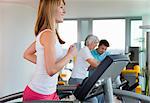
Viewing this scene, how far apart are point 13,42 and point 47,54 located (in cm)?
422

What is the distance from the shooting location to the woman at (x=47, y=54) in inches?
58.1

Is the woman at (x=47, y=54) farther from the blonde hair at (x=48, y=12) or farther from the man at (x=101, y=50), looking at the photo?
the man at (x=101, y=50)

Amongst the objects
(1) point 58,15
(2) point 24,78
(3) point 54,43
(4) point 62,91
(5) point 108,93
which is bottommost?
(2) point 24,78

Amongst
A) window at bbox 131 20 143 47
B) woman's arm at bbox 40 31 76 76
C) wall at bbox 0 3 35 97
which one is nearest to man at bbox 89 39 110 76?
wall at bbox 0 3 35 97

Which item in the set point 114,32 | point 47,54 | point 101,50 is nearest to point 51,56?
point 47,54

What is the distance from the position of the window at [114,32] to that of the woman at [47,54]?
7384 millimetres

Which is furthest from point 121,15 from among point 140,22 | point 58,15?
point 58,15

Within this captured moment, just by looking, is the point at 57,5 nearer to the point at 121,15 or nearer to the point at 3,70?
the point at 3,70

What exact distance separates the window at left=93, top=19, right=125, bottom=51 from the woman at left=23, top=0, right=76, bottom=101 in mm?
7384

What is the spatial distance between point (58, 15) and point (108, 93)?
52 cm

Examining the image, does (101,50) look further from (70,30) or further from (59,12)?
(70,30)

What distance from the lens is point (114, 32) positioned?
895cm

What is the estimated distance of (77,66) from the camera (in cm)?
347

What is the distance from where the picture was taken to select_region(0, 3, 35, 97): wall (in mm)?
5410
